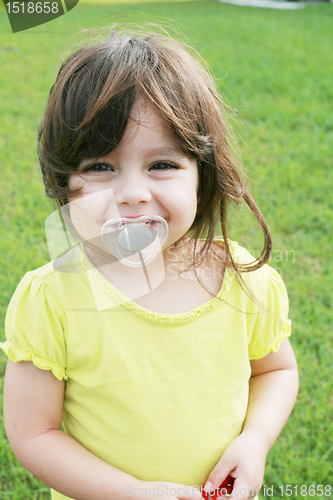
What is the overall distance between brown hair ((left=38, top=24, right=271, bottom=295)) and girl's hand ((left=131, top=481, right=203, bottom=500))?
0.58m

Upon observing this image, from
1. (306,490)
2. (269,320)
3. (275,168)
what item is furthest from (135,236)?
(275,168)

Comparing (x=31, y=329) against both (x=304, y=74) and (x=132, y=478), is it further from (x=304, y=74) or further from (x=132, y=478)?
(x=304, y=74)

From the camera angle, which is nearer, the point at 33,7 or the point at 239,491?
the point at 239,491

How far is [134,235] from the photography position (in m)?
0.89

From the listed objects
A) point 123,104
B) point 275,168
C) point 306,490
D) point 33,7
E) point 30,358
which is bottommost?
point 306,490

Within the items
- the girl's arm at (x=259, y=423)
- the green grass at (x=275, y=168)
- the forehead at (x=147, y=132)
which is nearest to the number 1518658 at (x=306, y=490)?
the green grass at (x=275, y=168)

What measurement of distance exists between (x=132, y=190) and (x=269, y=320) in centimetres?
47

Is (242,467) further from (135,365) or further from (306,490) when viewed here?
(306,490)

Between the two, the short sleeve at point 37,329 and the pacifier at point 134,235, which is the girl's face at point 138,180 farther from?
the short sleeve at point 37,329

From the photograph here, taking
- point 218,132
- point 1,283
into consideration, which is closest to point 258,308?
point 218,132

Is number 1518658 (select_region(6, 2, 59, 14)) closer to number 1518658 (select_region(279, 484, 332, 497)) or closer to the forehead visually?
the forehead

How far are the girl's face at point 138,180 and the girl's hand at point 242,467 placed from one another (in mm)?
475

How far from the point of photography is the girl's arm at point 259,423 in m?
1.02

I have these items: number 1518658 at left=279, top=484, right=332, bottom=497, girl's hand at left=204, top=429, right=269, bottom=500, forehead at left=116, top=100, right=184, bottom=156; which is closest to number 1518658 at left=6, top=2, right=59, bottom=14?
forehead at left=116, top=100, right=184, bottom=156
